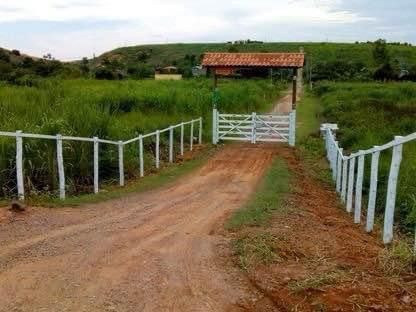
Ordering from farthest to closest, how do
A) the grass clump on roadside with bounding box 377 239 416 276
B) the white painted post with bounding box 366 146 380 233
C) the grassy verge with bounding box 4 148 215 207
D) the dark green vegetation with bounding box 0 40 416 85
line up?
1. the dark green vegetation with bounding box 0 40 416 85
2. the grassy verge with bounding box 4 148 215 207
3. the white painted post with bounding box 366 146 380 233
4. the grass clump on roadside with bounding box 377 239 416 276

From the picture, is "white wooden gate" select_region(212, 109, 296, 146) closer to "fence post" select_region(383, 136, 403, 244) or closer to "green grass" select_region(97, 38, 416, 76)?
"fence post" select_region(383, 136, 403, 244)

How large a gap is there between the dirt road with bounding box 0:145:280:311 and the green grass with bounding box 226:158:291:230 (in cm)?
28

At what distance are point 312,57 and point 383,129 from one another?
105042 millimetres

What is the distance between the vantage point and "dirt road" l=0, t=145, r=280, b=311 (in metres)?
5.48

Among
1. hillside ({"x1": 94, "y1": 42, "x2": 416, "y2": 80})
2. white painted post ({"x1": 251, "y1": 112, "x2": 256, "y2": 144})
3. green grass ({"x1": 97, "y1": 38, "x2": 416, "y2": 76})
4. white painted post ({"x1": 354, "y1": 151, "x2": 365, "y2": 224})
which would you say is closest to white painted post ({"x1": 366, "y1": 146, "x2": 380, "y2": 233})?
white painted post ({"x1": 354, "y1": 151, "x2": 365, "y2": 224})

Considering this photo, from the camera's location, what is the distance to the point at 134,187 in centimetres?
1269

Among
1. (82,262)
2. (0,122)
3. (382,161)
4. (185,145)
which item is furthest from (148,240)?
(185,145)

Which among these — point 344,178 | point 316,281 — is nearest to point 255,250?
point 316,281

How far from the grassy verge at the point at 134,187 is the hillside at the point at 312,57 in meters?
59.0

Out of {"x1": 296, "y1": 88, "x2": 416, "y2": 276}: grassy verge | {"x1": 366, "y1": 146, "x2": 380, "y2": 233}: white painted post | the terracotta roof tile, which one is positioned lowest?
{"x1": 296, "y1": 88, "x2": 416, "y2": 276}: grassy verge

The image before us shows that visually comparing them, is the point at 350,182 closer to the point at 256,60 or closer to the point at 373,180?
the point at 373,180

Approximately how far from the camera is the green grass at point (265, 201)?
886 cm

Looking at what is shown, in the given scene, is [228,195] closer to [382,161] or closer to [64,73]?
[382,161]

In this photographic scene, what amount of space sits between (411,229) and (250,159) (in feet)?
28.0
